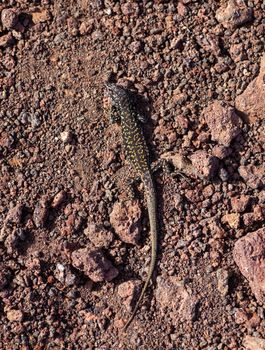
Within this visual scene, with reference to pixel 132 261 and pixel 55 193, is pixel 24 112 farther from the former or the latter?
pixel 132 261

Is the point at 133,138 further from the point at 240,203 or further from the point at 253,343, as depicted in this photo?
the point at 253,343

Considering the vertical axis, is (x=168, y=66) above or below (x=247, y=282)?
above

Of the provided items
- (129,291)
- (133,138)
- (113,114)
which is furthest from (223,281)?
(113,114)

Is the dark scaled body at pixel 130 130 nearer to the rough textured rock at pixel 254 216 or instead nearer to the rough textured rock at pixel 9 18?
the rough textured rock at pixel 254 216

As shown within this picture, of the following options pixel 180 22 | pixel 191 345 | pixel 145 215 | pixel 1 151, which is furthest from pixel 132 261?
pixel 180 22

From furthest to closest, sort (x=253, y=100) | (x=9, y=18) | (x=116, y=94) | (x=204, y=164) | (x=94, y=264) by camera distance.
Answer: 1. (x=9, y=18)
2. (x=116, y=94)
3. (x=253, y=100)
4. (x=204, y=164)
5. (x=94, y=264)

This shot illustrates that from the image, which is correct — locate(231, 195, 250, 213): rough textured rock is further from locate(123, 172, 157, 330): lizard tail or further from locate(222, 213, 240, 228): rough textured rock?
locate(123, 172, 157, 330): lizard tail
